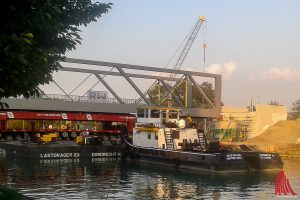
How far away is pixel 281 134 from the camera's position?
70.3m

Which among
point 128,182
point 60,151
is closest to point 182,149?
point 128,182

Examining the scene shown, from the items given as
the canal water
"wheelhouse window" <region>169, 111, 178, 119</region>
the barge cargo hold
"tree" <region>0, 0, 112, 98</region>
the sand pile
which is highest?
"tree" <region>0, 0, 112, 98</region>

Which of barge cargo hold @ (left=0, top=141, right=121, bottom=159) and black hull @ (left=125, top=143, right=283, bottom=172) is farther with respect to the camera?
barge cargo hold @ (left=0, top=141, right=121, bottom=159)

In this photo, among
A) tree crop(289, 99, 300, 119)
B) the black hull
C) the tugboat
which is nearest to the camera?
the black hull

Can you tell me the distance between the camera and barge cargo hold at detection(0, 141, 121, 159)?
142ft

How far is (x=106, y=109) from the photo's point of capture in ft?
253

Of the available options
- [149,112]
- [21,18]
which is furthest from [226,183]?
[21,18]

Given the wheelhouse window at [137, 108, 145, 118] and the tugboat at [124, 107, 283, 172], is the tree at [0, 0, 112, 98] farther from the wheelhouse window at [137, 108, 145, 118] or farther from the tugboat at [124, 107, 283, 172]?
the wheelhouse window at [137, 108, 145, 118]

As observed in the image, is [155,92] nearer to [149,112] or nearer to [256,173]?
[149,112]

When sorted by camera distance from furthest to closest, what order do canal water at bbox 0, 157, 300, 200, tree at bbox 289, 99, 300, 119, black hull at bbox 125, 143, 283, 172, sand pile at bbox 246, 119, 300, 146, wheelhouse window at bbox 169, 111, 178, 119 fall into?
tree at bbox 289, 99, 300, 119
sand pile at bbox 246, 119, 300, 146
wheelhouse window at bbox 169, 111, 178, 119
black hull at bbox 125, 143, 283, 172
canal water at bbox 0, 157, 300, 200

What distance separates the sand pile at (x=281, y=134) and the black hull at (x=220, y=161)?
30748 millimetres

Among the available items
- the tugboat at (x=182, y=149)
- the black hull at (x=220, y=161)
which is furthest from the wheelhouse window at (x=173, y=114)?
the black hull at (x=220, y=161)

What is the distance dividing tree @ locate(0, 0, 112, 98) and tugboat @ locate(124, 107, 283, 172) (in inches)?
959

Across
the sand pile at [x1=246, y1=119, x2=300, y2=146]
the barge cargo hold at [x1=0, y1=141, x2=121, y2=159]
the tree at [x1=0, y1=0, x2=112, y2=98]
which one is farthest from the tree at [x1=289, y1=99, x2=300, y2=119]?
the tree at [x1=0, y1=0, x2=112, y2=98]
